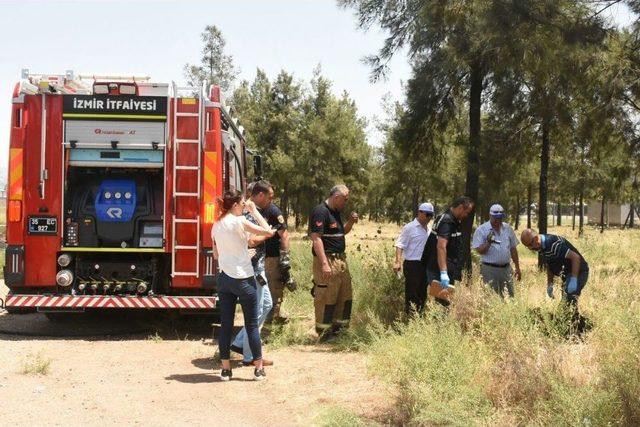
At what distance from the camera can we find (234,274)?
6.61 m

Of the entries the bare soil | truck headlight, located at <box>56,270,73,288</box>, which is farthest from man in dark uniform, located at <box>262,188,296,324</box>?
truck headlight, located at <box>56,270,73,288</box>

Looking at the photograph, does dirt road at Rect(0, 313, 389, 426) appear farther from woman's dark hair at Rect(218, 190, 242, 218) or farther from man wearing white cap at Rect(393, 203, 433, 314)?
woman's dark hair at Rect(218, 190, 242, 218)

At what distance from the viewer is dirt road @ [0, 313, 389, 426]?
5.52 m

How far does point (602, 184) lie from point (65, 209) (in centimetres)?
2979

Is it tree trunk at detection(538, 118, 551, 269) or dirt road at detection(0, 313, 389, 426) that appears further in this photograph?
tree trunk at detection(538, 118, 551, 269)

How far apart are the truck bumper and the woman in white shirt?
6.05ft

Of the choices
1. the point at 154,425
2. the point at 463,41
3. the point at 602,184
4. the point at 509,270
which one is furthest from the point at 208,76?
the point at 154,425

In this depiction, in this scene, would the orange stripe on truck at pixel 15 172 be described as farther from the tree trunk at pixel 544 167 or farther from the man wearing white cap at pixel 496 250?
the tree trunk at pixel 544 167

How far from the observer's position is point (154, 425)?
5293mm

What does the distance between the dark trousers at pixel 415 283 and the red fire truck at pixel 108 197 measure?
2.33 metres

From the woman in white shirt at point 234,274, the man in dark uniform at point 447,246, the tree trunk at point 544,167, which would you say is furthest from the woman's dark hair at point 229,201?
the tree trunk at point 544,167

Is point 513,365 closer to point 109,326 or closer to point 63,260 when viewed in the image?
point 63,260

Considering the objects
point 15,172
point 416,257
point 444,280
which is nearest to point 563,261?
point 444,280

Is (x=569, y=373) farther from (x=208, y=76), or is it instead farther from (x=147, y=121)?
(x=208, y=76)
